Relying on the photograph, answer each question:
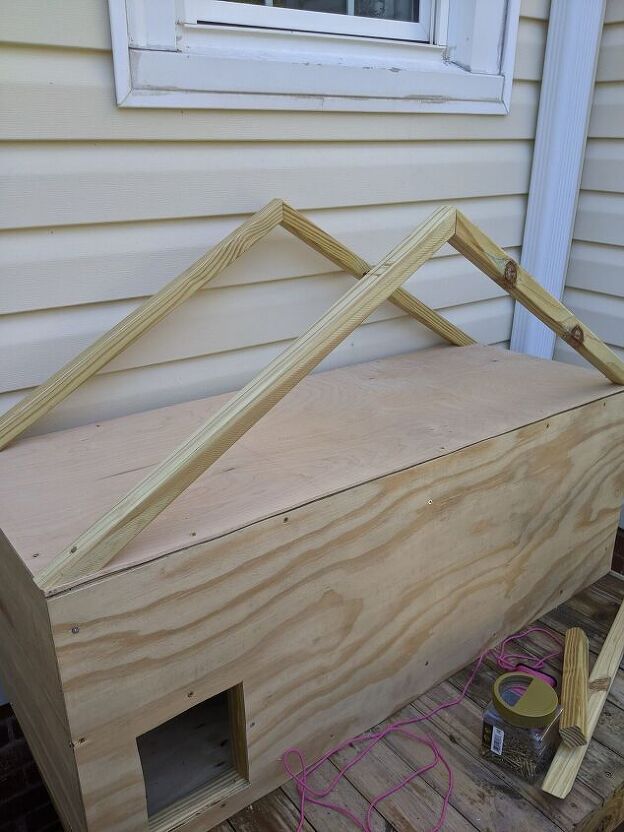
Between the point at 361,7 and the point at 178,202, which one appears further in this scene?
the point at 361,7

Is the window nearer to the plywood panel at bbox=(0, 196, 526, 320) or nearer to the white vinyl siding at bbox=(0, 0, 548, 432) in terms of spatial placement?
the white vinyl siding at bbox=(0, 0, 548, 432)

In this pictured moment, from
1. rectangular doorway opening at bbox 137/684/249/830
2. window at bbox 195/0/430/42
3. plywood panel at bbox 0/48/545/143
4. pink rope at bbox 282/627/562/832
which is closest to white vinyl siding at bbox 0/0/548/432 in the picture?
plywood panel at bbox 0/48/545/143

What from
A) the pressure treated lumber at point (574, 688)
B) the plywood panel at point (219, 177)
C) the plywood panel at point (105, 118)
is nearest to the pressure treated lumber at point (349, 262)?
the plywood panel at point (219, 177)

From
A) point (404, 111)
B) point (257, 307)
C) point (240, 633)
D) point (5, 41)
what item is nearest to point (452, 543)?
point (240, 633)

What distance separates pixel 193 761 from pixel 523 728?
700 mm

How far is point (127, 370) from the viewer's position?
5.67ft

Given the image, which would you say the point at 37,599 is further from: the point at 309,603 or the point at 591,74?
the point at 591,74

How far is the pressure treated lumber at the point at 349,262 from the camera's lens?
181cm

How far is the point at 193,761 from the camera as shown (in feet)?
4.77

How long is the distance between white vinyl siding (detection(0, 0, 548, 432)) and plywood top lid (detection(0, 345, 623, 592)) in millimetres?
158

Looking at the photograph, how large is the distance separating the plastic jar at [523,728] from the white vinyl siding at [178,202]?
3.49ft

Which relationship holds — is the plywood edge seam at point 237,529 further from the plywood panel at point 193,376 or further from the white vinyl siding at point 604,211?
the white vinyl siding at point 604,211

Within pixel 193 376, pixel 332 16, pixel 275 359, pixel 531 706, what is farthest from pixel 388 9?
pixel 531 706

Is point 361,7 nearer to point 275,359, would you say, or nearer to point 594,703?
point 275,359
